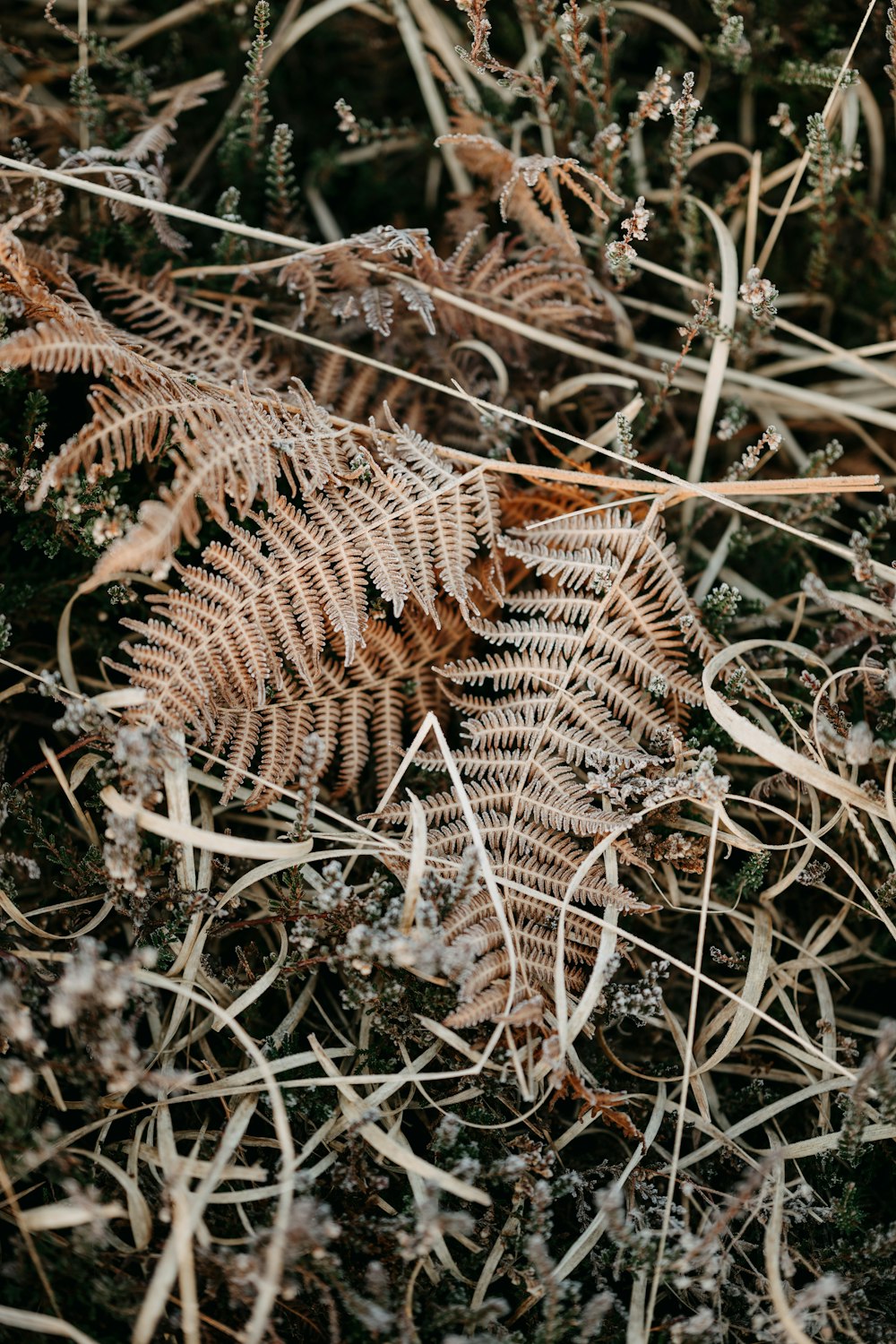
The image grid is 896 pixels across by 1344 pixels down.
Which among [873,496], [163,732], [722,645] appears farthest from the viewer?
[873,496]

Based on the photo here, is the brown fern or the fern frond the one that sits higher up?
the fern frond

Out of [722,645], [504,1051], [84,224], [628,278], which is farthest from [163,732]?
[628,278]

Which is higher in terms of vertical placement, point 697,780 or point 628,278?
point 628,278

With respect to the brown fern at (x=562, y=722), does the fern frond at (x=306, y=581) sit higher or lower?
higher

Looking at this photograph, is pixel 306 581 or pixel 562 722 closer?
pixel 306 581

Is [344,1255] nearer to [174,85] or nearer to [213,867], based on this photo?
[213,867]

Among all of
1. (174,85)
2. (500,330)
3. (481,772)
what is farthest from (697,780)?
(174,85)

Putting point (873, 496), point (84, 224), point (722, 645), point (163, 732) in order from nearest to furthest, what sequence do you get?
point (163, 732), point (722, 645), point (84, 224), point (873, 496)

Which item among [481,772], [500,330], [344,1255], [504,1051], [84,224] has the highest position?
[84,224]

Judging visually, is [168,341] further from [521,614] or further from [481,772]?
[481,772]

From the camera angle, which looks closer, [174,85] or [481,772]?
[481,772]

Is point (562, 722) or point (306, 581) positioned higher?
point (306, 581)
